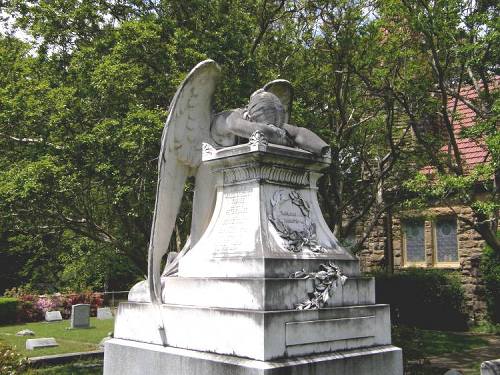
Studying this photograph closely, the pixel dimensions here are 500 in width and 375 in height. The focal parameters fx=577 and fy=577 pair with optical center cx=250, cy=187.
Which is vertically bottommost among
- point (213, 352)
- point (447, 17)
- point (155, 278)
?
point (213, 352)

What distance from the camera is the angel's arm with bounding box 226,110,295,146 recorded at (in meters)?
6.15

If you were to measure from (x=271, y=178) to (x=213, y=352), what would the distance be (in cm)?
185

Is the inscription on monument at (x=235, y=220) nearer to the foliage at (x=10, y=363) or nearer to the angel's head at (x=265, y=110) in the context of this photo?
the angel's head at (x=265, y=110)

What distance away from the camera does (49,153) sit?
11836 millimetres

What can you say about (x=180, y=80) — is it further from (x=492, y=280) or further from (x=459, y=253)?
(x=459, y=253)

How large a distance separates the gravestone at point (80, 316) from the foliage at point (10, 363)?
13734 mm

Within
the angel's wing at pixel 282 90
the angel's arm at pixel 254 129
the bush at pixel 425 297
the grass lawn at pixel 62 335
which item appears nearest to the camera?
the angel's arm at pixel 254 129

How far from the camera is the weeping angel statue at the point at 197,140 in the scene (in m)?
6.40

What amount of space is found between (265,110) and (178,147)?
1089mm

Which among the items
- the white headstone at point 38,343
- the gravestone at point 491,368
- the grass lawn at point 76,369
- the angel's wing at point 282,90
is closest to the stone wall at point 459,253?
the gravestone at point 491,368

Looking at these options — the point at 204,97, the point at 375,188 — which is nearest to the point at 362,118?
the point at 375,188

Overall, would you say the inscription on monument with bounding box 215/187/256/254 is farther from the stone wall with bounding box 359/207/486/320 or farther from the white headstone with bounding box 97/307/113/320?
the white headstone with bounding box 97/307/113/320

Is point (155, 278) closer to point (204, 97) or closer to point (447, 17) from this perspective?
point (204, 97)

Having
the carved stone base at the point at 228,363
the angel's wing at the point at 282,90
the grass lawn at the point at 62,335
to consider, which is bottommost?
the grass lawn at the point at 62,335
